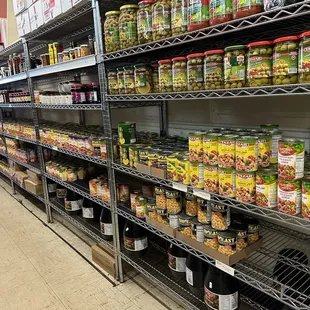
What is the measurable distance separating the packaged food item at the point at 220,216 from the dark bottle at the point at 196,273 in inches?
14.3

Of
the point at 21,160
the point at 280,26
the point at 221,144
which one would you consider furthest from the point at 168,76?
the point at 21,160

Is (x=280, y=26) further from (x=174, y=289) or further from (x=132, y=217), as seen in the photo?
(x=174, y=289)

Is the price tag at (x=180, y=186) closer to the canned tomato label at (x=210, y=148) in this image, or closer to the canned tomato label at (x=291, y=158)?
the canned tomato label at (x=210, y=148)

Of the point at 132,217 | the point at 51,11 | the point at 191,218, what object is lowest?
the point at 132,217

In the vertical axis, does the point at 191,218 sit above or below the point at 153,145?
below

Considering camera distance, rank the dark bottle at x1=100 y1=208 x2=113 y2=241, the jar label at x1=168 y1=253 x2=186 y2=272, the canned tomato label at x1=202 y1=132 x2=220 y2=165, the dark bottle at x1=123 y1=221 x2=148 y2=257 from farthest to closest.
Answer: the dark bottle at x1=100 y1=208 x2=113 y2=241 → the dark bottle at x1=123 y1=221 x2=148 y2=257 → the jar label at x1=168 y1=253 x2=186 y2=272 → the canned tomato label at x1=202 y1=132 x2=220 y2=165

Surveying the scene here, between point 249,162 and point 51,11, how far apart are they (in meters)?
2.03

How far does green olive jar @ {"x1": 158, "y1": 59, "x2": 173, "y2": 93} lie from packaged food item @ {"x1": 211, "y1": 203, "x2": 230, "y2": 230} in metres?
0.67

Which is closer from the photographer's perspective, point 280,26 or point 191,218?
point 280,26

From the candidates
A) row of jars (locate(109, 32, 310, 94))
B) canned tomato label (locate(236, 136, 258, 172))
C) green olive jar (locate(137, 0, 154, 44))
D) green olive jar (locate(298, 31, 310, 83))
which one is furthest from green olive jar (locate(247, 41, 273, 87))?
green olive jar (locate(137, 0, 154, 44))

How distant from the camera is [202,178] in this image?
145cm

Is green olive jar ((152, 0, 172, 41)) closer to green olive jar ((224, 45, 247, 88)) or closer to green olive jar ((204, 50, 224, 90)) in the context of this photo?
green olive jar ((204, 50, 224, 90))

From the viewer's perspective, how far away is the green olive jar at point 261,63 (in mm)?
1107

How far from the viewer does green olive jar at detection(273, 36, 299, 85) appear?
3.39 ft
